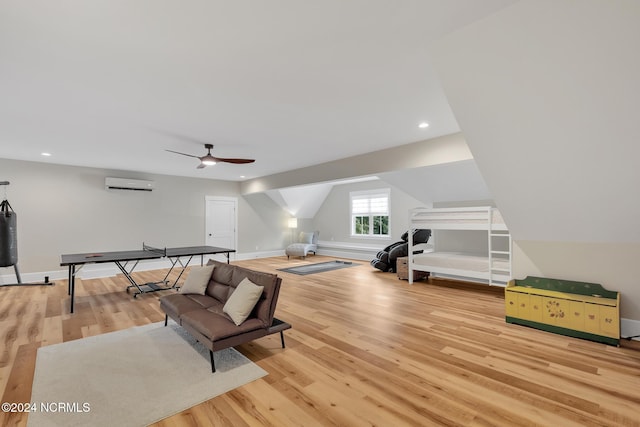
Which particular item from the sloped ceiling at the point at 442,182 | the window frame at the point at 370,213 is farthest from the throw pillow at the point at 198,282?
the window frame at the point at 370,213

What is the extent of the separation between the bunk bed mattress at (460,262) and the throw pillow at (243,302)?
386 cm

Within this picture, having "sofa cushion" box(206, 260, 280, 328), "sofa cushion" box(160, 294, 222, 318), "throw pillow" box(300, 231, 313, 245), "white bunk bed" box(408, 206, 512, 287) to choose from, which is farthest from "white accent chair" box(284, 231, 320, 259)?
"sofa cushion" box(160, 294, 222, 318)

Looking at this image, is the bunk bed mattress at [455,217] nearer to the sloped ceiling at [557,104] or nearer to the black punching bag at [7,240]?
the sloped ceiling at [557,104]

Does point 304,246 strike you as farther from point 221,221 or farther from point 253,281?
point 253,281

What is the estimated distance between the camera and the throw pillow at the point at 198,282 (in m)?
3.63

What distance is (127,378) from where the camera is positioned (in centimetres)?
241

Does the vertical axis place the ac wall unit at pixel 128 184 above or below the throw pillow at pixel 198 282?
above

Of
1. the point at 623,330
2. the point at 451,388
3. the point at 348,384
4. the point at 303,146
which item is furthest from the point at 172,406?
the point at 623,330

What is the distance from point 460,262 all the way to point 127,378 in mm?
4988

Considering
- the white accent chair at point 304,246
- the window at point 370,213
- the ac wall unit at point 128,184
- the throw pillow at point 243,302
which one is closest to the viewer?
the throw pillow at point 243,302

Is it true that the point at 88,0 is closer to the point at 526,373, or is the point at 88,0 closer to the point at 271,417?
the point at 271,417

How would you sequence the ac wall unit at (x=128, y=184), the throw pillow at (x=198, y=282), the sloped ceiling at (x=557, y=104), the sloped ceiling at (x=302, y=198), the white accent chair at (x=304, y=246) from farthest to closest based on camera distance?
the white accent chair at (x=304, y=246) → the sloped ceiling at (x=302, y=198) → the ac wall unit at (x=128, y=184) → the throw pillow at (x=198, y=282) → the sloped ceiling at (x=557, y=104)

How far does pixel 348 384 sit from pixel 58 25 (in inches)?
131

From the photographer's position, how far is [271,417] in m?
1.92
